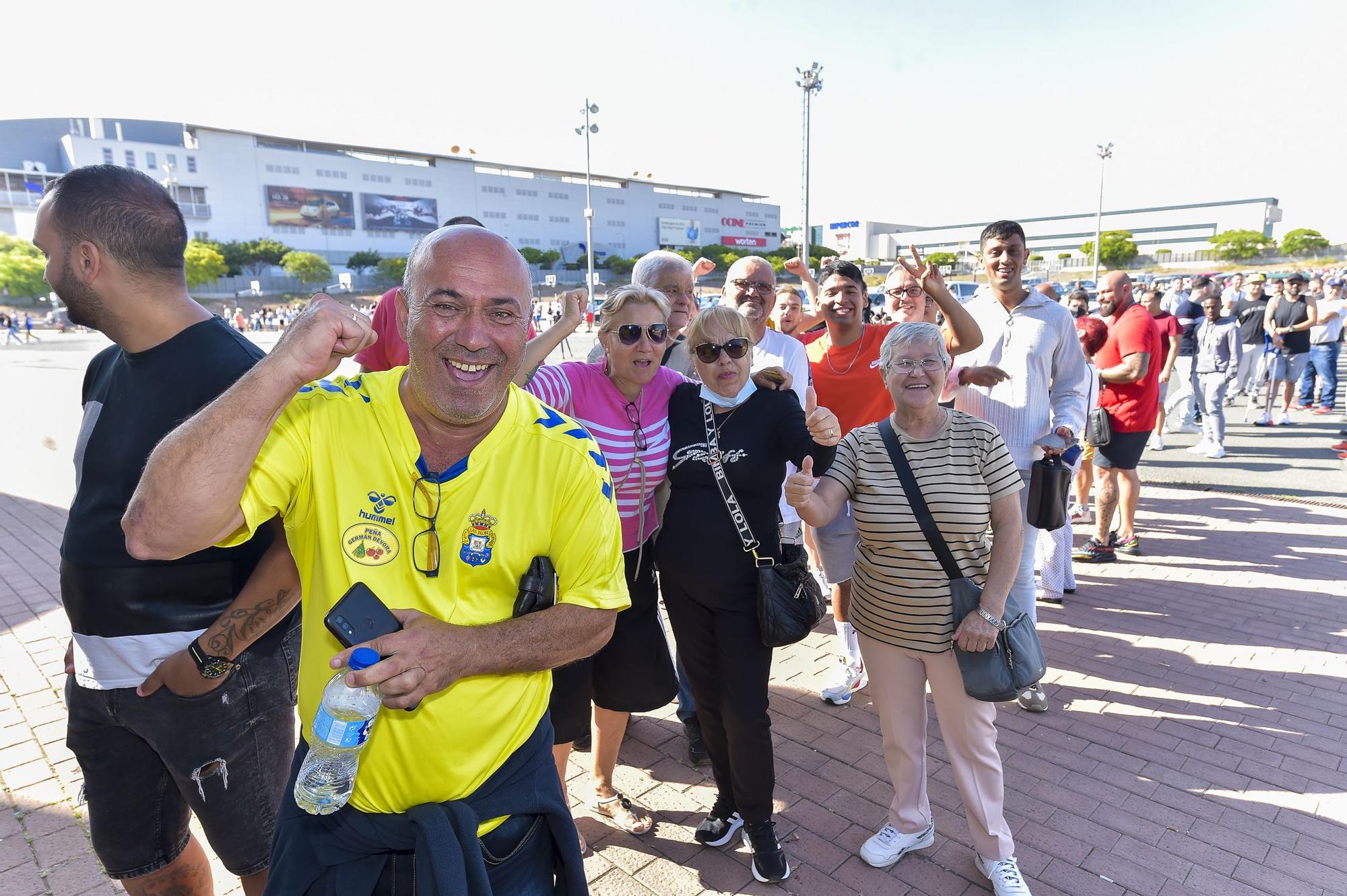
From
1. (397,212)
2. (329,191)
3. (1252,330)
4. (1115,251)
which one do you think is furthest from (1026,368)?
(397,212)

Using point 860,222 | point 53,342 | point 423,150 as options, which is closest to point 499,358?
point 53,342

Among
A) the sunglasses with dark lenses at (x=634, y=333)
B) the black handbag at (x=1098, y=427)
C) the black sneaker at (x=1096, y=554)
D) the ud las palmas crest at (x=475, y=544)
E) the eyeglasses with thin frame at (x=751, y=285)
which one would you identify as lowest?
the black sneaker at (x=1096, y=554)

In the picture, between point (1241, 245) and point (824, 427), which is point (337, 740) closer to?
point (824, 427)

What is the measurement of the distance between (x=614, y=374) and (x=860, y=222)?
111 metres

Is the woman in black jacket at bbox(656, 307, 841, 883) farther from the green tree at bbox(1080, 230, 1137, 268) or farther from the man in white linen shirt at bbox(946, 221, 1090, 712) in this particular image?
the green tree at bbox(1080, 230, 1137, 268)

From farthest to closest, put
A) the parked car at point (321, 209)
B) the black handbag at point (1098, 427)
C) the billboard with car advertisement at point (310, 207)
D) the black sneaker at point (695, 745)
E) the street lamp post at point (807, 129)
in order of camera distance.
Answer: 1. the parked car at point (321, 209)
2. the billboard with car advertisement at point (310, 207)
3. the street lamp post at point (807, 129)
4. the black handbag at point (1098, 427)
5. the black sneaker at point (695, 745)

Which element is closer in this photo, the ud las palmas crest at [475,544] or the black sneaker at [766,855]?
the ud las palmas crest at [475,544]

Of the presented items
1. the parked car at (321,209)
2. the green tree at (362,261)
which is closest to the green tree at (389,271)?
the green tree at (362,261)

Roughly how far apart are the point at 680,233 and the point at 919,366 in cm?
10560

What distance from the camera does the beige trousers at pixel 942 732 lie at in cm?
271

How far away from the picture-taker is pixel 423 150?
8844cm

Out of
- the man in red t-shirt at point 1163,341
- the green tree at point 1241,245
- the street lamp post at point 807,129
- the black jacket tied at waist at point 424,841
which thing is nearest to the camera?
the black jacket tied at waist at point 424,841

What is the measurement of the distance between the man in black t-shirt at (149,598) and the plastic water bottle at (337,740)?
67 centimetres

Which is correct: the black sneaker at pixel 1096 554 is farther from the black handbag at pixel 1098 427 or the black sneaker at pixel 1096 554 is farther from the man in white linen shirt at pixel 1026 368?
the man in white linen shirt at pixel 1026 368
